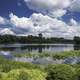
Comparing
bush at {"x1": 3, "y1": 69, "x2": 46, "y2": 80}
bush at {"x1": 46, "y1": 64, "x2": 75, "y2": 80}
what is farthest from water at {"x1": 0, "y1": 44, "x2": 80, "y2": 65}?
bush at {"x1": 3, "y1": 69, "x2": 46, "y2": 80}

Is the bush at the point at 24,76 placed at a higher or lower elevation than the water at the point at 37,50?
higher

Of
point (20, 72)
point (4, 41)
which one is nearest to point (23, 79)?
point (20, 72)

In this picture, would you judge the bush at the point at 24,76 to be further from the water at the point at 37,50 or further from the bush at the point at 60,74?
the water at the point at 37,50

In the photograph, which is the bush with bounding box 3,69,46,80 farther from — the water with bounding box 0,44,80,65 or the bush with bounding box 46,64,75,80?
the water with bounding box 0,44,80,65

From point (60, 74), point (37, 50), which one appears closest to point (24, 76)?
point (60, 74)

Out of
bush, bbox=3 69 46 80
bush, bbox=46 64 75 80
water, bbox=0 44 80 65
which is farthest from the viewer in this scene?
water, bbox=0 44 80 65

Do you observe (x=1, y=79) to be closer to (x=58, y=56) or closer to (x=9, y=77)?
(x=9, y=77)

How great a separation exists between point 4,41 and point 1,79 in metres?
167

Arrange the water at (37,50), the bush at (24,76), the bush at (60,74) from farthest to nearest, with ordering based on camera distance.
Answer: the water at (37,50) → the bush at (60,74) → the bush at (24,76)

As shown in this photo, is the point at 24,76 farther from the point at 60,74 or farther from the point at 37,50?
the point at 37,50

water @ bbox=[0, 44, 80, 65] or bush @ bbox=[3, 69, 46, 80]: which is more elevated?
bush @ bbox=[3, 69, 46, 80]

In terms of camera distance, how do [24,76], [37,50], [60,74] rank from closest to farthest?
[24,76] < [60,74] < [37,50]

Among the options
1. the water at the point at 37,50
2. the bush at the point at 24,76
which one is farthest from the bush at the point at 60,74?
the water at the point at 37,50

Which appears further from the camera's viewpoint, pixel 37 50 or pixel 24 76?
pixel 37 50
